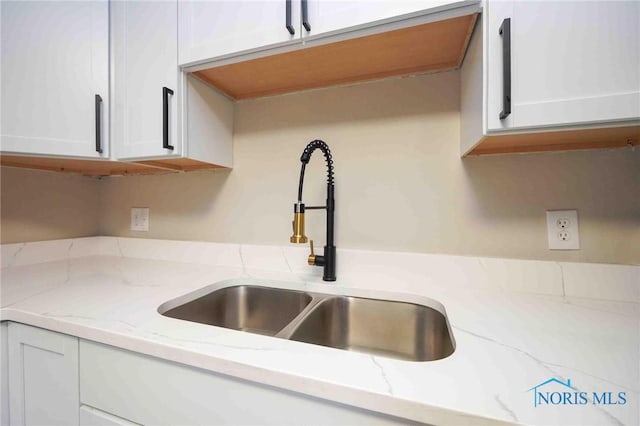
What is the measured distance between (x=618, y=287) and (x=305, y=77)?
47.6 inches

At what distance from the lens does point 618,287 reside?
2.55 ft

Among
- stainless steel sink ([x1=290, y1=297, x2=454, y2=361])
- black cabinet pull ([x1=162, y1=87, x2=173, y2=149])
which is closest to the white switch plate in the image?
black cabinet pull ([x1=162, y1=87, x2=173, y2=149])

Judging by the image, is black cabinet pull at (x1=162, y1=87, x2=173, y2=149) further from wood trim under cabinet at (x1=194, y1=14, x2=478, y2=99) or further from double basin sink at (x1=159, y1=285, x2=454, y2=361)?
double basin sink at (x1=159, y1=285, x2=454, y2=361)

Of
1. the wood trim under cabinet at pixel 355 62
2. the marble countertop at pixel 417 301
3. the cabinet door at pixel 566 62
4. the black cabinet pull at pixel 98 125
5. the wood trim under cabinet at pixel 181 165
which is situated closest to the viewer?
the marble countertop at pixel 417 301

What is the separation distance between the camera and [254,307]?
1.00 metres

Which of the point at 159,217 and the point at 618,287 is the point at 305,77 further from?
the point at 618,287

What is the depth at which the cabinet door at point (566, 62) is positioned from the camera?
569mm

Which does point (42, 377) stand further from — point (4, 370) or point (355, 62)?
point (355, 62)

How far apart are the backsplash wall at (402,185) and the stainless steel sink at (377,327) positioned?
0.23 meters

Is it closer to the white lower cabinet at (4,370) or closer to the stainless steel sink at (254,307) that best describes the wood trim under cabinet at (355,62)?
the stainless steel sink at (254,307)

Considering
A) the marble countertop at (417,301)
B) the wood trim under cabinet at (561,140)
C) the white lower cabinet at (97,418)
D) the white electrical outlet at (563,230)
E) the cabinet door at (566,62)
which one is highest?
the cabinet door at (566,62)

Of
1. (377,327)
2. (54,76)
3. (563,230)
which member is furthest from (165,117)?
(563,230)

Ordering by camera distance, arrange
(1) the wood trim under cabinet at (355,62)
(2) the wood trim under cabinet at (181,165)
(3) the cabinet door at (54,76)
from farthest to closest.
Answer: (2) the wood trim under cabinet at (181,165)
(3) the cabinet door at (54,76)
(1) the wood trim under cabinet at (355,62)

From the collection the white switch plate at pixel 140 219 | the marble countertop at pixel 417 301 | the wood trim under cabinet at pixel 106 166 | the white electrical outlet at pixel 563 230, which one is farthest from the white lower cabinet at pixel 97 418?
the white electrical outlet at pixel 563 230
